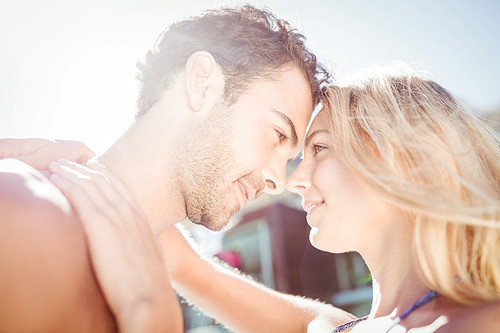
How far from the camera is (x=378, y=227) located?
2.31m

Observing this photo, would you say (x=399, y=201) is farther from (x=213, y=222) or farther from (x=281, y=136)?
(x=213, y=222)

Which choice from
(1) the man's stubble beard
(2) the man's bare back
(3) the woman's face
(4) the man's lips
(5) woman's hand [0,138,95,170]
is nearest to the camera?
(2) the man's bare back

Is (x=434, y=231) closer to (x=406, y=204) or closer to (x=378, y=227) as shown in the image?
(x=406, y=204)

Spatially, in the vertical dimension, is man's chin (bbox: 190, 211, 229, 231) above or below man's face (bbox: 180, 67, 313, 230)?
below

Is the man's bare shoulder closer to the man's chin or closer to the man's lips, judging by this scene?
the man's chin

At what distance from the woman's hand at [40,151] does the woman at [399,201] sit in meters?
0.24

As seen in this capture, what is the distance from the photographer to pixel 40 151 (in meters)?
2.07

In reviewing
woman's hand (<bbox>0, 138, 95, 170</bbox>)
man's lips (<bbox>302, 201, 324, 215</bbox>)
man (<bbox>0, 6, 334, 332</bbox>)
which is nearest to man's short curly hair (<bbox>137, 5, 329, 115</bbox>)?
man (<bbox>0, 6, 334, 332</bbox>)

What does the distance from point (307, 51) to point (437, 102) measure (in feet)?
4.22

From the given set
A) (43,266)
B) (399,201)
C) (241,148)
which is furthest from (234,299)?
(43,266)

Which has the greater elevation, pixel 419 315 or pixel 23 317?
pixel 23 317

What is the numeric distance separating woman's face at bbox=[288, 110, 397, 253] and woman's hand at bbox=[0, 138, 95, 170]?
56.6 inches

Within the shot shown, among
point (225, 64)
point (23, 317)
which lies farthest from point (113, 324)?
point (225, 64)

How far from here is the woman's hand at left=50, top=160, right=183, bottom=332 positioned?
1.31 meters
